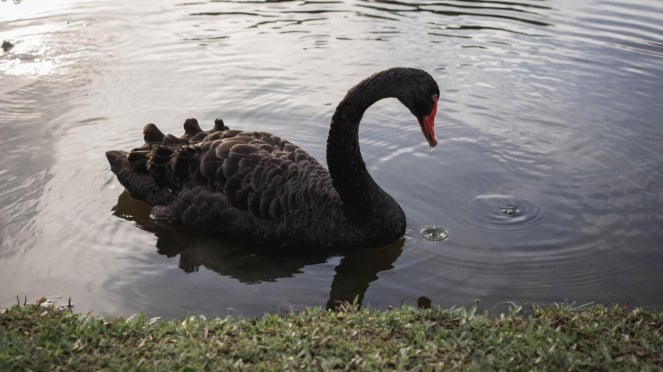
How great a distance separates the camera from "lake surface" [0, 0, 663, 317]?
5594 millimetres

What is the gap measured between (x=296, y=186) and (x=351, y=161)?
523 millimetres

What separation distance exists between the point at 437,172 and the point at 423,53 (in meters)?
3.60

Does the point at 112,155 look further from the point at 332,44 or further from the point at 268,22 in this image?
the point at 268,22

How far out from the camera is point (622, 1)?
13.7 m

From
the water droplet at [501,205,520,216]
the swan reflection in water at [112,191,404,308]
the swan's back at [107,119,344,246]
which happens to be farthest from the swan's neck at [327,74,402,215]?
the water droplet at [501,205,520,216]

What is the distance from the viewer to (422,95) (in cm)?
564

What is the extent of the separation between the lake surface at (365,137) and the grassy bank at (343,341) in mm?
748

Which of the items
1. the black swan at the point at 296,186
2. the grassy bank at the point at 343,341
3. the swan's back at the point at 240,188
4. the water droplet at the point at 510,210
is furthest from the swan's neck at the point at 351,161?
the grassy bank at the point at 343,341

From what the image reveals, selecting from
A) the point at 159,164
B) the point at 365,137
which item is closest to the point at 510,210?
the point at 365,137

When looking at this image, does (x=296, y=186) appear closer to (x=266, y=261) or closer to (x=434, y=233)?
(x=266, y=261)

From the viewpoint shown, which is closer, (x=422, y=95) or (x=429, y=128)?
(x=422, y=95)

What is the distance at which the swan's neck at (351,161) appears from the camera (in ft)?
19.2

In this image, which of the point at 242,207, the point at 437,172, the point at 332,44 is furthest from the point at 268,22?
the point at 242,207

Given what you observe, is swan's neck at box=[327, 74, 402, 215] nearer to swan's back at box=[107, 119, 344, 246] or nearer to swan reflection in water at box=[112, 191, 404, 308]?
swan's back at box=[107, 119, 344, 246]
